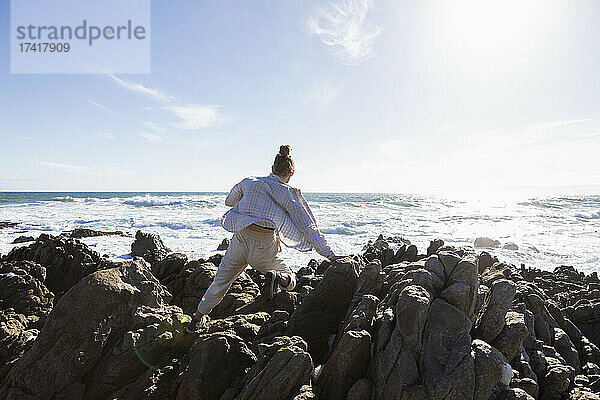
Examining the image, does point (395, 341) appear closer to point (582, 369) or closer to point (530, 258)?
point (582, 369)

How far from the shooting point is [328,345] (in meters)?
3.95

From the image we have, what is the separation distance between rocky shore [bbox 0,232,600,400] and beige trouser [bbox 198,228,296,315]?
16.6 inches

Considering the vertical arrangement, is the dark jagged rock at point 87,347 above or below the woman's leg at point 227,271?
below

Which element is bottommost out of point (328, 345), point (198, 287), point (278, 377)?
point (198, 287)

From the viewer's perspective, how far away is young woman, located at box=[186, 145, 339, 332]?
13.6 ft

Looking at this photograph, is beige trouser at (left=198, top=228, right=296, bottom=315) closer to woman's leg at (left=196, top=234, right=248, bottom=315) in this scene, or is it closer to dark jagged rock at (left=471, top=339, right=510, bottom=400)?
woman's leg at (left=196, top=234, right=248, bottom=315)

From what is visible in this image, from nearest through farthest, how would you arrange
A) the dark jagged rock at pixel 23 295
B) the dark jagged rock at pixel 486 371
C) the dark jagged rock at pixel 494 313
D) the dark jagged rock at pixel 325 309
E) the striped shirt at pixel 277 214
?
the dark jagged rock at pixel 486 371 → the dark jagged rock at pixel 494 313 → the dark jagged rock at pixel 325 309 → the striped shirt at pixel 277 214 → the dark jagged rock at pixel 23 295

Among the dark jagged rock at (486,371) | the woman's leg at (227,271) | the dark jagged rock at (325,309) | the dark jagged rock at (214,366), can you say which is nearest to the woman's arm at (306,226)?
the dark jagged rock at (325,309)

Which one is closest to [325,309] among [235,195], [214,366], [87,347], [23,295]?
[214,366]

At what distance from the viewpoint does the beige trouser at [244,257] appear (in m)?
4.29

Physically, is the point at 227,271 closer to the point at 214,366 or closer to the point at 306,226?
the point at 306,226

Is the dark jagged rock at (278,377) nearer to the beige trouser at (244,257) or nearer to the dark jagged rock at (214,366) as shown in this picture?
the dark jagged rock at (214,366)

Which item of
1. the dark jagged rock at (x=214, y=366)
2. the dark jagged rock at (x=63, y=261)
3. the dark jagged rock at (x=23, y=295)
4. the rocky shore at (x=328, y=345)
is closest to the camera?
the rocky shore at (x=328, y=345)

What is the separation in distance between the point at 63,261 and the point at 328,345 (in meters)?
7.86
